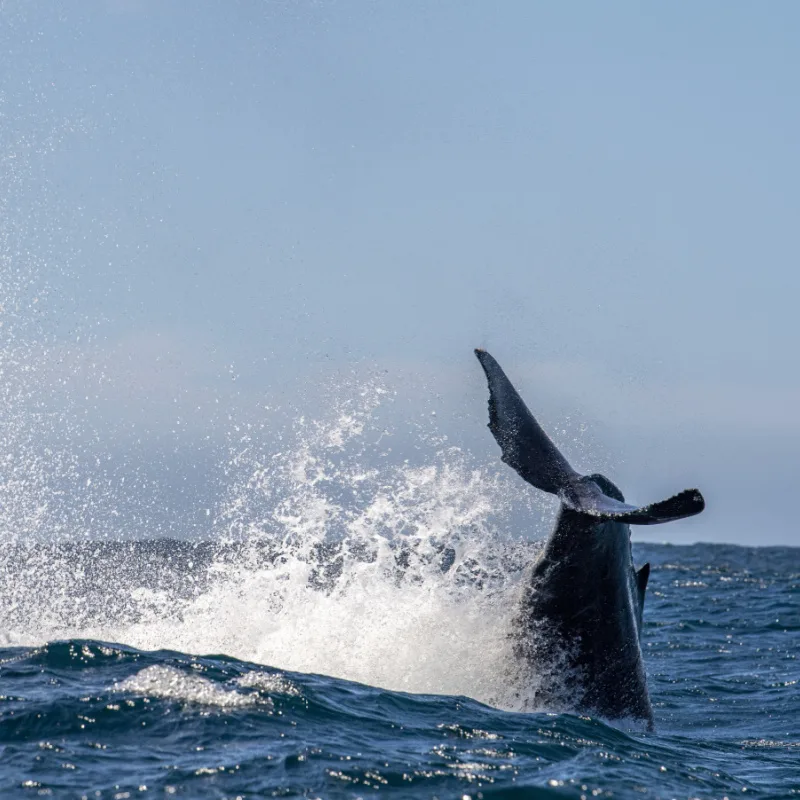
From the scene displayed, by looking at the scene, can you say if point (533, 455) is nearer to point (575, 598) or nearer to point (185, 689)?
point (575, 598)

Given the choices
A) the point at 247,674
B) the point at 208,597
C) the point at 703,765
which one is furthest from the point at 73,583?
the point at 703,765

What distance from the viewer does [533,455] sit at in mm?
9719

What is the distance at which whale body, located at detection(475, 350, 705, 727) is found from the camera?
30.8 feet

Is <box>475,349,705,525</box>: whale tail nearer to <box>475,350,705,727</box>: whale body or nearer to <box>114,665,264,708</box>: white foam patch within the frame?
<box>475,350,705,727</box>: whale body

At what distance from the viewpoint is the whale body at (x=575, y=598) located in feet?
30.8

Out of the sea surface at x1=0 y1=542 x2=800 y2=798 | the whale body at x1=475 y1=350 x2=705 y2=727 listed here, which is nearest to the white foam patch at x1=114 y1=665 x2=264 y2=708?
the sea surface at x1=0 y1=542 x2=800 y2=798

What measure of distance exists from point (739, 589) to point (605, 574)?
26.4 m

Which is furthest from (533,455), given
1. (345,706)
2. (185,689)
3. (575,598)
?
(185,689)

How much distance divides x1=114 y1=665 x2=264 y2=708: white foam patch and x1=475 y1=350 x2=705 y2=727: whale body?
2.38 metres

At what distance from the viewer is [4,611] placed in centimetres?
1418

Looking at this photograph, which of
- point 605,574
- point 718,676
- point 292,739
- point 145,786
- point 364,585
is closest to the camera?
point 145,786

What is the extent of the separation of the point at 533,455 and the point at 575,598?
120cm

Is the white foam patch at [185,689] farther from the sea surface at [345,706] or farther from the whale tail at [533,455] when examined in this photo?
the whale tail at [533,455]

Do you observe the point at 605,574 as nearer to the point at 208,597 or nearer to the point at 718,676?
the point at 208,597
